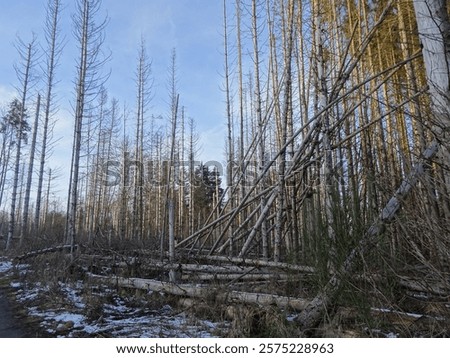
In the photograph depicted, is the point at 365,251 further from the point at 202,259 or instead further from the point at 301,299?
the point at 202,259

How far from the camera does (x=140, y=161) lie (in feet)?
56.7

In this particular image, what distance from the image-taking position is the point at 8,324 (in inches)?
165

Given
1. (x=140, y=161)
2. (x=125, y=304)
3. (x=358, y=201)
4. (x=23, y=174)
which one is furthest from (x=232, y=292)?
(x=23, y=174)

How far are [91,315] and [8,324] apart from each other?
1076 millimetres

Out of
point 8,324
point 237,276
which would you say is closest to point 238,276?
point 237,276

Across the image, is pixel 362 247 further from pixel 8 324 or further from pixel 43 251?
pixel 43 251

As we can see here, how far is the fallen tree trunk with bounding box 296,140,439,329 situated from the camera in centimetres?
242

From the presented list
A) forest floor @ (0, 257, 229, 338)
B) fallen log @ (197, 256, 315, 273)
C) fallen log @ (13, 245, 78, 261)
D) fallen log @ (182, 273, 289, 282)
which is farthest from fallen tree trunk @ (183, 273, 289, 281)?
fallen log @ (13, 245, 78, 261)

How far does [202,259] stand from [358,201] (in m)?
4.44

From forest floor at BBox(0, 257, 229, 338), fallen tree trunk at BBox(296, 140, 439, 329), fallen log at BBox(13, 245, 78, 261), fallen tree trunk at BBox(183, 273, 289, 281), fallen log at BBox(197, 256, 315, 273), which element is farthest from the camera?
fallen log at BBox(13, 245, 78, 261)

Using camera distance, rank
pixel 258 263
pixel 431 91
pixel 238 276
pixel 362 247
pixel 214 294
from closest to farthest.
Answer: pixel 431 91 < pixel 362 247 < pixel 214 294 < pixel 238 276 < pixel 258 263

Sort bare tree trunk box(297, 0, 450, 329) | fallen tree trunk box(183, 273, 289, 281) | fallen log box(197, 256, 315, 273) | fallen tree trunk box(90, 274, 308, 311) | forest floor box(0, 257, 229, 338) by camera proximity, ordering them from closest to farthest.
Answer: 1. bare tree trunk box(297, 0, 450, 329)
2. forest floor box(0, 257, 229, 338)
3. fallen tree trunk box(90, 274, 308, 311)
4. fallen log box(197, 256, 315, 273)
5. fallen tree trunk box(183, 273, 289, 281)

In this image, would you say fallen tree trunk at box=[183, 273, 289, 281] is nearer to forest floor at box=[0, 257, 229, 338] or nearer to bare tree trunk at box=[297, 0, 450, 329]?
forest floor at box=[0, 257, 229, 338]

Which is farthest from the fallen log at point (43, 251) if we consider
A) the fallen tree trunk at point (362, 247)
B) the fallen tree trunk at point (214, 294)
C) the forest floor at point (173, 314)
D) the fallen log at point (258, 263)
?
the fallen tree trunk at point (362, 247)
